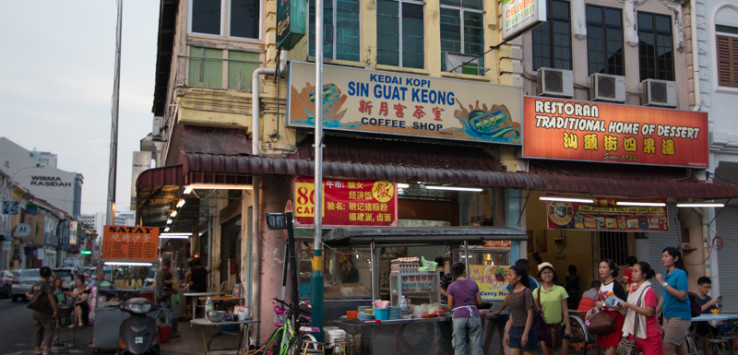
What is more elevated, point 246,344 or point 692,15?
point 692,15

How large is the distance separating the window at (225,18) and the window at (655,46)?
34.3ft

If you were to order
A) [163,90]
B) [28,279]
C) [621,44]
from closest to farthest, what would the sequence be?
[621,44] → [163,90] → [28,279]

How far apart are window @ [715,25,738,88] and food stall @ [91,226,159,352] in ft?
51.1

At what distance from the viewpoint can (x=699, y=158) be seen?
17.2 m

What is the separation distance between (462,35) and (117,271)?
9687 millimetres

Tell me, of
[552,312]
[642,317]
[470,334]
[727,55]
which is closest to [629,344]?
[642,317]

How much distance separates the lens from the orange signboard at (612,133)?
15.8 m

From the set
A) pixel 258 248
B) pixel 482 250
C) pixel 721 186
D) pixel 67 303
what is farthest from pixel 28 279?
pixel 721 186

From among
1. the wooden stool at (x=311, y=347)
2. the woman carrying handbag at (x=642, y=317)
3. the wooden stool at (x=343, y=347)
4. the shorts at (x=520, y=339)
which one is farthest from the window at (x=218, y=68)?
the woman carrying handbag at (x=642, y=317)

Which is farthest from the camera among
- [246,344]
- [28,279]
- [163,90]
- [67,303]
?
[28,279]

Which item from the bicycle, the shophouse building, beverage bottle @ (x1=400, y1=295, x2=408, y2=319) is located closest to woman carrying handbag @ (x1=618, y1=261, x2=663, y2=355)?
beverage bottle @ (x1=400, y1=295, x2=408, y2=319)

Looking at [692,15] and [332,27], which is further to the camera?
[692,15]

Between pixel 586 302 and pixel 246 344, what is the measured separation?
6667 mm

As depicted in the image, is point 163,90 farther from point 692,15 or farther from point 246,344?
point 692,15
